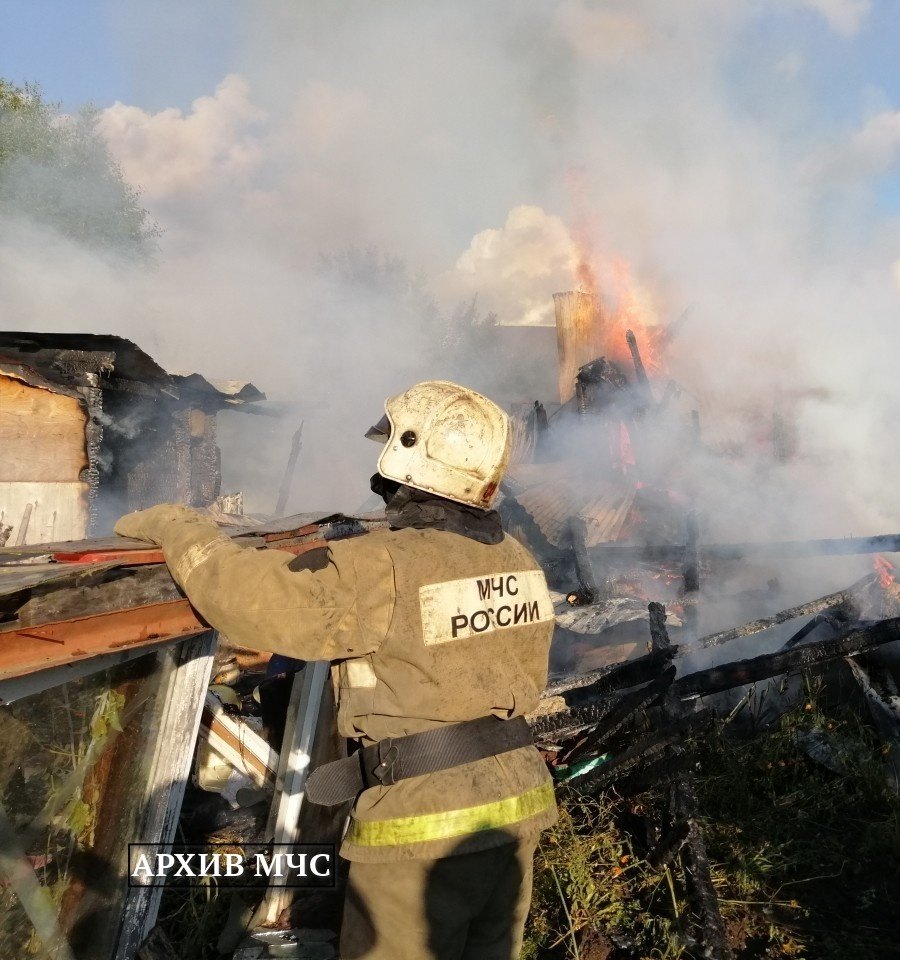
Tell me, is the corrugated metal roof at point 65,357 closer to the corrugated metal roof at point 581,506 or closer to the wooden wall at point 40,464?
the wooden wall at point 40,464

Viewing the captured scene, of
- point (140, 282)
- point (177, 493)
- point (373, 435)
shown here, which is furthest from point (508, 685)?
point (140, 282)

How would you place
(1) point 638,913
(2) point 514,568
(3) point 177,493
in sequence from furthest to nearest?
1. (3) point 177,493
2. (1) point 638,913
3. (2) point 514,568

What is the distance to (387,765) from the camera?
200 cm

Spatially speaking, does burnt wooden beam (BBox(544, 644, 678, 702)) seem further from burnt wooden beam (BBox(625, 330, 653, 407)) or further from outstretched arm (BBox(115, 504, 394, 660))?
burnt wooden beam (BBox(625, 330, 653, 407))

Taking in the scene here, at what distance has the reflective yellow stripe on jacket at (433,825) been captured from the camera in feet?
6.42

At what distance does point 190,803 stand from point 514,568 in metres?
2.70

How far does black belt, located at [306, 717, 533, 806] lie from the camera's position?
79.0 inches

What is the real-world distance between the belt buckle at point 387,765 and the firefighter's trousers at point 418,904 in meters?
0.25

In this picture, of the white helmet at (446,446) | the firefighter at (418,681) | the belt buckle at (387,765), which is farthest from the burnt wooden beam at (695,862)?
the white helmet at (446,446)

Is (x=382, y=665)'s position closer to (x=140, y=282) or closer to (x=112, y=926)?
(x=112, y=926)

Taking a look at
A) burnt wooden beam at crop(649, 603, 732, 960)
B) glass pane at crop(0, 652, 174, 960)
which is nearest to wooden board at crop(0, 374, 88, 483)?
glass pane at crop(0, 652, 174, 960)

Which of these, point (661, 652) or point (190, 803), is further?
point (661, 652)

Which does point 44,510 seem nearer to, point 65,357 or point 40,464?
point 40,464

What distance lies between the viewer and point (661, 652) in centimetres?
407
